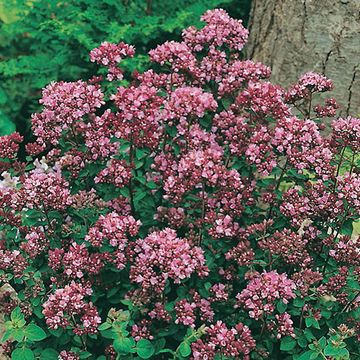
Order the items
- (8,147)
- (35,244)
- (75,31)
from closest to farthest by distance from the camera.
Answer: (35,244)
(8,147)
(75,31)

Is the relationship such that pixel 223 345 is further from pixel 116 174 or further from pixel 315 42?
pixel 315 42

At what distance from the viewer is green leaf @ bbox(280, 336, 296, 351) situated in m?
2.46

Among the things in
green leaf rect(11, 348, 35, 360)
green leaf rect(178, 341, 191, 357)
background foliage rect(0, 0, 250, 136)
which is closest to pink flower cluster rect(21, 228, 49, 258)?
green leaf rect(11, 348, 35, 360)

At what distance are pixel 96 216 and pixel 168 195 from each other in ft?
1.00

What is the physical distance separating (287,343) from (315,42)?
193cm

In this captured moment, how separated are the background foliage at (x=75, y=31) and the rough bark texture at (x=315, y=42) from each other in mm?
903

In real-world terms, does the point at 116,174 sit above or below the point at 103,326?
above

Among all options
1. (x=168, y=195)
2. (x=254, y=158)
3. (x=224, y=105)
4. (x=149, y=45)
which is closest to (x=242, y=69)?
(x=224, y=105)

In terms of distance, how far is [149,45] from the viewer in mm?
5297

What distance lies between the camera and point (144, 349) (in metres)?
2.43

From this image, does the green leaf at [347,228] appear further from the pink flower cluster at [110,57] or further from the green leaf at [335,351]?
the pink flower cluster at [110,57]

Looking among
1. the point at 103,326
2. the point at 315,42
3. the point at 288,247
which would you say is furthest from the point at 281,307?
the point at 315,42

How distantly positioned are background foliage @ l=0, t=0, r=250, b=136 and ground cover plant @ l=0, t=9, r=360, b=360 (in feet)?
6.64

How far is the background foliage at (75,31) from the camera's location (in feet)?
15.7
